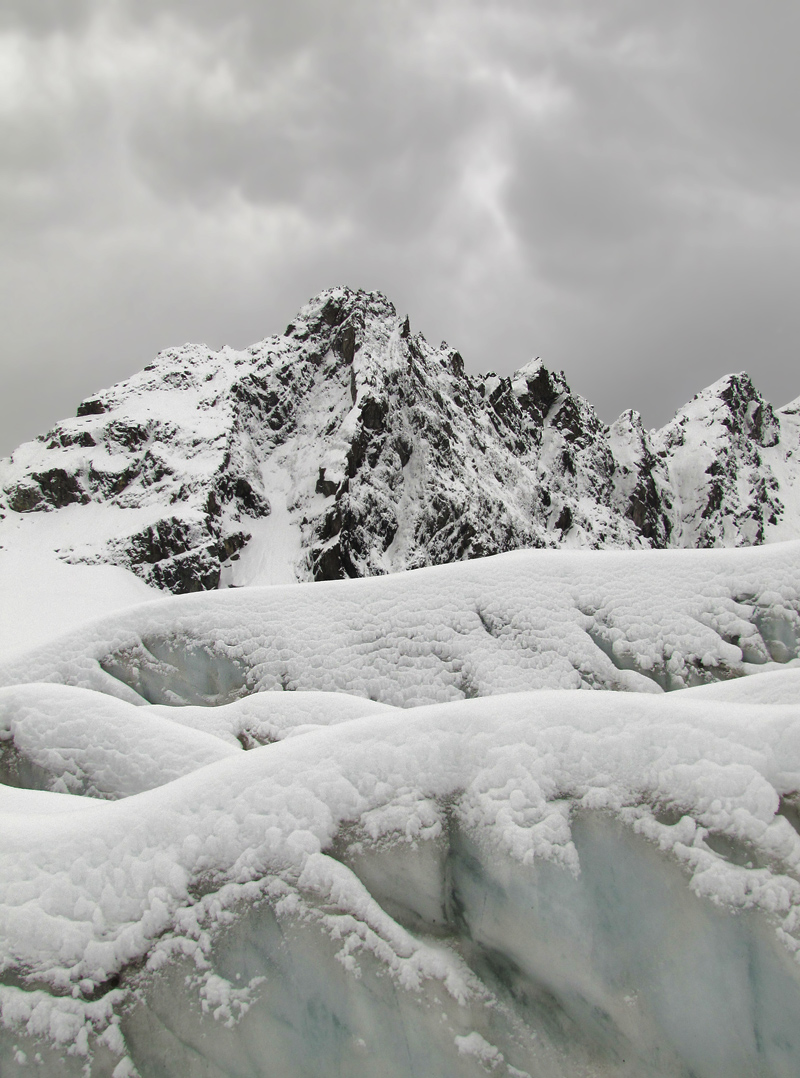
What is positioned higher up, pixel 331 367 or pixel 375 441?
pixel 331 367

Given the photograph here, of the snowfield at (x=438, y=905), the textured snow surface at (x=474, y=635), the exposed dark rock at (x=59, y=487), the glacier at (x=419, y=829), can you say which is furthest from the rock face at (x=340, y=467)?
the snowfield at (x=438, y=905)

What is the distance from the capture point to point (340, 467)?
6238 centimetres

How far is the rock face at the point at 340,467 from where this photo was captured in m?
58.6

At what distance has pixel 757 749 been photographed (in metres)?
2.52

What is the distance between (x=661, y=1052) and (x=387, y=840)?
1.17 metres

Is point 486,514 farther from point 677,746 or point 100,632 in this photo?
point 677,746

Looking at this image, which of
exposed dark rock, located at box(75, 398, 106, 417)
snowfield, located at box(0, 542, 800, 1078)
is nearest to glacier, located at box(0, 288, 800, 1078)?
snowfield, located at box(0, 542, 800, 1078)

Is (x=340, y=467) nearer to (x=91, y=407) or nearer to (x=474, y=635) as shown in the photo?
(x=91, y=407)

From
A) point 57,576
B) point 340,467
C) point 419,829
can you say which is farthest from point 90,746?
point 340,467

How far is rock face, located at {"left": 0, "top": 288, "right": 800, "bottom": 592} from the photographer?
58594 millimetres

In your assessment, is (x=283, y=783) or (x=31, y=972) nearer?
(x=31, y=972)

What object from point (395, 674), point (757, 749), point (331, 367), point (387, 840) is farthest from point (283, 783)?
point (331, 367)

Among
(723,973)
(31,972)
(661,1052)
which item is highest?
(31,972)

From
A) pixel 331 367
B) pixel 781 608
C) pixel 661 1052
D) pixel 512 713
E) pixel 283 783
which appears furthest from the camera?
pixel 331 367
